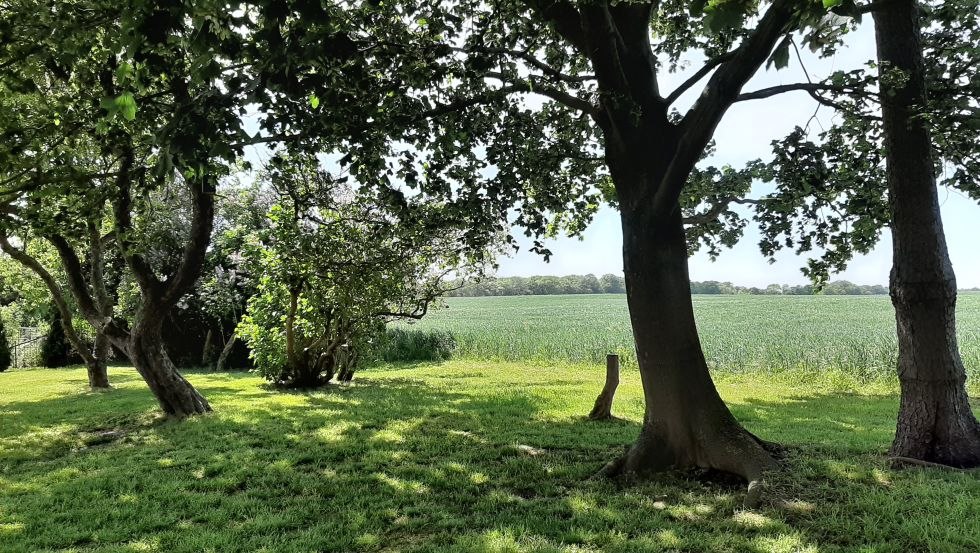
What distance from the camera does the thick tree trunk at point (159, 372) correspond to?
9758mm

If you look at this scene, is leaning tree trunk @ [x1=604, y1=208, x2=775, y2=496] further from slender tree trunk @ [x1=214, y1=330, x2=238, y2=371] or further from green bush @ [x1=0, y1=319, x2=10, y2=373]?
green bush @ [x1=0, y1=319, x2=10, y2=373]

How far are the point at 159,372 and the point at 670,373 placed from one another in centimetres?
864

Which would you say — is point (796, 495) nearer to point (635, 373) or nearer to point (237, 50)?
point (237, 50)

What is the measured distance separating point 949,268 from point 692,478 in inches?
135

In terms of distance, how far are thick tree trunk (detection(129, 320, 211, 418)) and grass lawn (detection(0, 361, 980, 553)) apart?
0.47 metres

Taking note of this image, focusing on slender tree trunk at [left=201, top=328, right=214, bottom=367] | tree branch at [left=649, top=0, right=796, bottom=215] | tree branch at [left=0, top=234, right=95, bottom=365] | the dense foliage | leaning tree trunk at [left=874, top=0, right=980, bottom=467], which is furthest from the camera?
slender tree trunk at [left=201, top=328, right=214, bottom=367]

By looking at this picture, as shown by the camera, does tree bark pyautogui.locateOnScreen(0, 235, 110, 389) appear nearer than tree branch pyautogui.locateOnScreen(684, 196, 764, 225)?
No

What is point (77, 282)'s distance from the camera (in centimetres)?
1102

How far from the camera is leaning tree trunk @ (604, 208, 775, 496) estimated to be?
5676 mm

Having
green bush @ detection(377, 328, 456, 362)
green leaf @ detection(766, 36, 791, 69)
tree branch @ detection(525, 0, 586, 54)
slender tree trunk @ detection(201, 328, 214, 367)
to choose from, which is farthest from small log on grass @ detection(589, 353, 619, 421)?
slender tree trunk @ detection(201, 328, 214, 367)

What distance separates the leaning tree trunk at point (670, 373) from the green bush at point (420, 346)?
20.7m

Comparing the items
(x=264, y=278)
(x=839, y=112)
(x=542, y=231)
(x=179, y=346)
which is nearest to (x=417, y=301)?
(x=264, y=278)

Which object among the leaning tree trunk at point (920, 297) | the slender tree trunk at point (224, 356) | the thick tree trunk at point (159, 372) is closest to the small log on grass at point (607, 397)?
the leaning tree trunk at point (920, 297)

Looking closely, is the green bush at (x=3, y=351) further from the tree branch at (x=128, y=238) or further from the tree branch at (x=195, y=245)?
the tree branch at (x=195, y=245)
